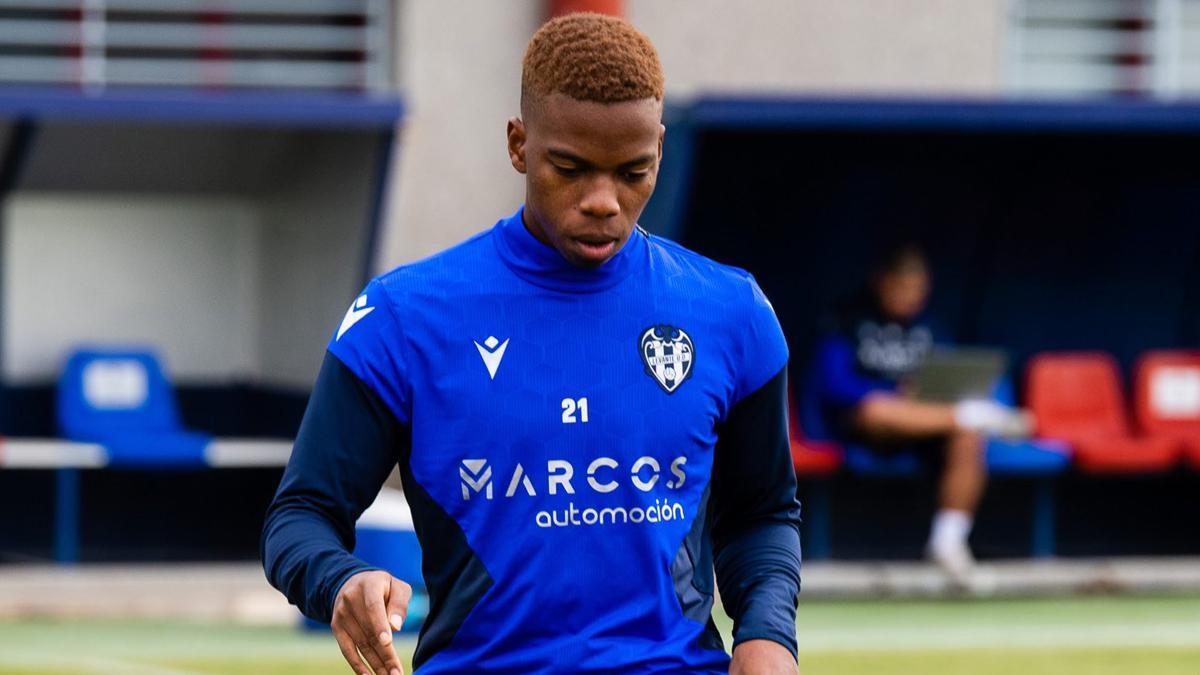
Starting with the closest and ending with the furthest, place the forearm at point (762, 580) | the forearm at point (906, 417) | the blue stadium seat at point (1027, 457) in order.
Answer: the forearm at point (762, 580) → the forearm at point (906, 417) → the blue stadium seat at point (1027, 457)

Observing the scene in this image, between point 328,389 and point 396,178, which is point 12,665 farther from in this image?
point 328,389

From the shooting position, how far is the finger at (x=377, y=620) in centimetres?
269

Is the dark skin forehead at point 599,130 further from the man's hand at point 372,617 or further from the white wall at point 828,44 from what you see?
the white wall at point 828,44

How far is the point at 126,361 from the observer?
537 inches

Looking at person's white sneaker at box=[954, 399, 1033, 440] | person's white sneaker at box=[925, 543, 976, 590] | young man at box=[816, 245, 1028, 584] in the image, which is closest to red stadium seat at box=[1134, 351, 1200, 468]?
person's white sneaker at box=[954, 399, 1033, 440]

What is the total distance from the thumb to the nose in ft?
1.88

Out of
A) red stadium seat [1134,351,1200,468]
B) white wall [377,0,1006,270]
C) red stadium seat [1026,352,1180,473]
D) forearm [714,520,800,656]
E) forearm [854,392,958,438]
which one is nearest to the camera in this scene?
forearm [714,520,800,656]

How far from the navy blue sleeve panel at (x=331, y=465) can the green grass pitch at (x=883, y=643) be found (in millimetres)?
6650

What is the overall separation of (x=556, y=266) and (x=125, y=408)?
1075 centimetres

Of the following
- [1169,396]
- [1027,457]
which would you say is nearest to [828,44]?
[1027,457]

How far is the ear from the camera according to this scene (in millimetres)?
3102

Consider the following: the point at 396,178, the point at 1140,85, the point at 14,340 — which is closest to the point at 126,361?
the point at 14,340

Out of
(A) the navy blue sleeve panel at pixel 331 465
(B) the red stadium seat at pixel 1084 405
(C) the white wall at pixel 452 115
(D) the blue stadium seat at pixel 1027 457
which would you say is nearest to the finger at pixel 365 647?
(A) the navy blue sleeve panel at pixel 331 465

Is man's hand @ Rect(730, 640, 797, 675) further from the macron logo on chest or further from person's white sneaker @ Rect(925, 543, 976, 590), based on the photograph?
person's white sneaker @ Rect(925, 543, 976, 590)
